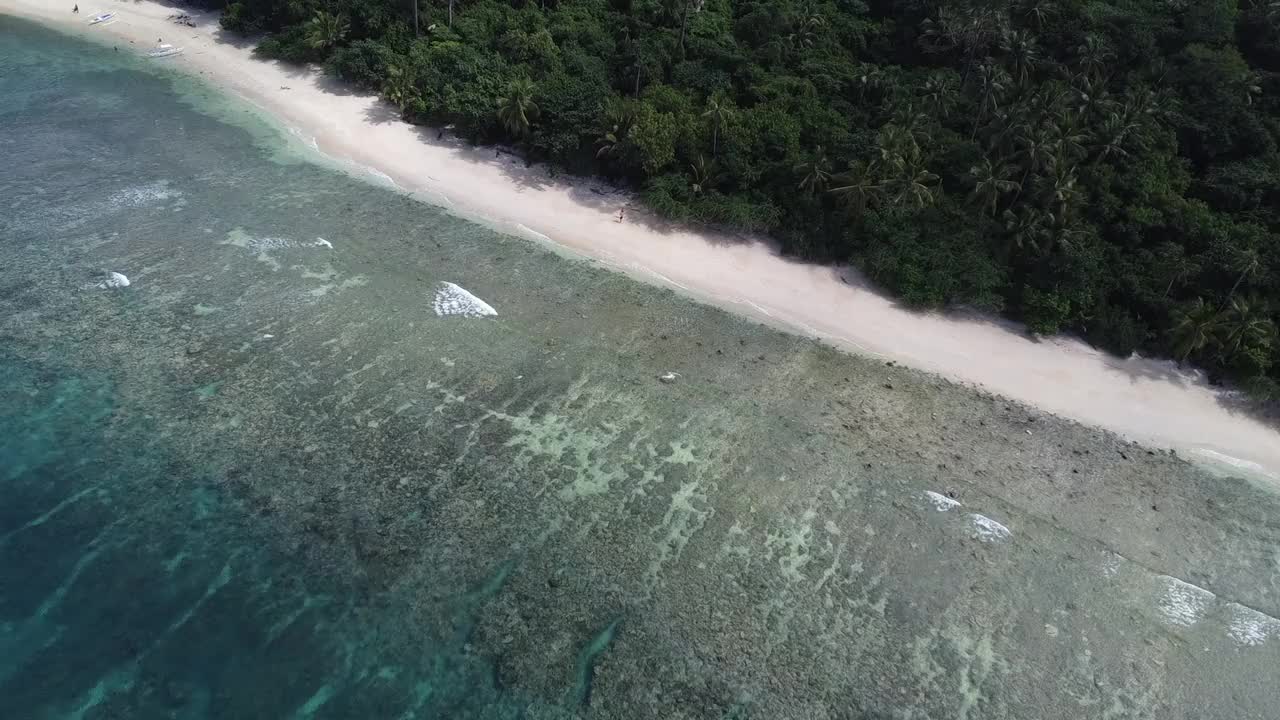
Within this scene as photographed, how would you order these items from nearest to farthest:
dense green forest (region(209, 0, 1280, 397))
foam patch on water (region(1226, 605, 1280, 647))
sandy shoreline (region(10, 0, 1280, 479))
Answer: foam patch on water (region(1226, 605, 1280, 647)), sandy shoreline (region(10, 0, 1280, 479)), dense green forest (region(209, 0, 1280, 397))

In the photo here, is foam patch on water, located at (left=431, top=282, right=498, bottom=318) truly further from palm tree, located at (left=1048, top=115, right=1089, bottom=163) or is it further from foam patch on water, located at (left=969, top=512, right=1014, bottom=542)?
palm tree, located at (left=1048, top=115, right=1089, bottom=163)

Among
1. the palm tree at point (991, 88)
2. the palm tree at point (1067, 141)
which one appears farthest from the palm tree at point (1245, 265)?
the palm tree at point (991, 88)

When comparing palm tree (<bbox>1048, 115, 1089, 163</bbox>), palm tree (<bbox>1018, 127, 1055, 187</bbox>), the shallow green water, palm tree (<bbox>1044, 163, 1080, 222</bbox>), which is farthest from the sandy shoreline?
palm tree (<bbox>1048, 115, 1089, 163</bbox>)

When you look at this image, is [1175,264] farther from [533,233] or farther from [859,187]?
[533,233]

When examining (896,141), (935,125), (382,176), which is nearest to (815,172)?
(896,141)

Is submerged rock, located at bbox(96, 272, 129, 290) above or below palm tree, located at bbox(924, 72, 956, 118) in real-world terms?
below

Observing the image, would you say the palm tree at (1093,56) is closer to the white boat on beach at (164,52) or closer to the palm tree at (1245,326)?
the palm tree at (1245,326)

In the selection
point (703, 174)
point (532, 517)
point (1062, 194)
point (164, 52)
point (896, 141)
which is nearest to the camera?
point (532, 517)
